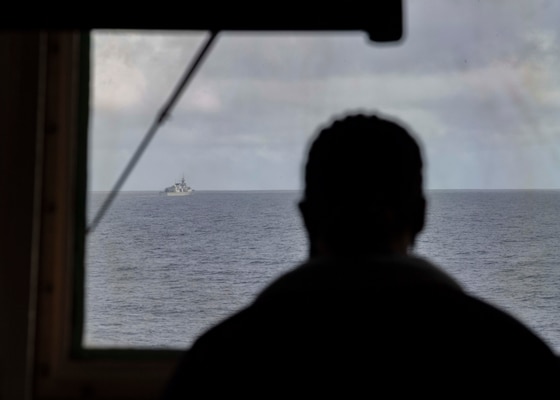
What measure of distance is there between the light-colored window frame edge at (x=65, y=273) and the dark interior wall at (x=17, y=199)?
0.09 feet

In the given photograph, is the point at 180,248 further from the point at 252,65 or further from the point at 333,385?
the point at 333,385

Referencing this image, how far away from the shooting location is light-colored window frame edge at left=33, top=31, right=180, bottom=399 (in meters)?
1.60

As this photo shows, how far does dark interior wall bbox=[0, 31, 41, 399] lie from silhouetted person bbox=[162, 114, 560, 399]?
67cm

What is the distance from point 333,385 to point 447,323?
0.16 metres

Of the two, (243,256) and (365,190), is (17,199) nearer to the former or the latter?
(243,256)

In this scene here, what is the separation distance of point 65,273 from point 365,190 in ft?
2.78

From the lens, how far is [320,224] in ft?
3.48

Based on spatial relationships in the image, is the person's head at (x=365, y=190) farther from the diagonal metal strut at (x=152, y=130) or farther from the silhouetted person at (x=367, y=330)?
the diagonal metal strut at (x=152, y=130)

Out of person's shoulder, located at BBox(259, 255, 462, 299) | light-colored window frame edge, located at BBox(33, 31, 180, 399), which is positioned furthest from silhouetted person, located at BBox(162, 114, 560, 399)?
light-colored window frame edge, located at BBox(33, 31, 180, 399)

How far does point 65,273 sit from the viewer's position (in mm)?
1628

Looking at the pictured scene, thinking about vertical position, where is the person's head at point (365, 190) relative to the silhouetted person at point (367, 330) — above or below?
above

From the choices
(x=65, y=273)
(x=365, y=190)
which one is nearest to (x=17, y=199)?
(x=65, y=273)

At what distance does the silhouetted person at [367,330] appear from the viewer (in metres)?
0.94

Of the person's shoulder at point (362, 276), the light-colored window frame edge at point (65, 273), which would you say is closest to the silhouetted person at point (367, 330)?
the person's shoulder at point (362, 276)
